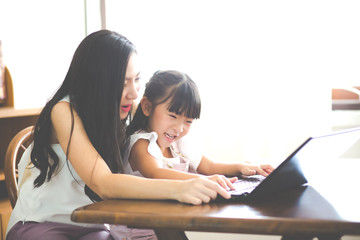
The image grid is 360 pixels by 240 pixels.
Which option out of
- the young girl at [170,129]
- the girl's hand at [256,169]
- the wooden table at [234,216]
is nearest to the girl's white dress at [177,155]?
the young girl at [170,129]

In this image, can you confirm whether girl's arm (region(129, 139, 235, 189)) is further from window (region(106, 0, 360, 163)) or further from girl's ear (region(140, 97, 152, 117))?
window (region(106, 0, 360, 163))

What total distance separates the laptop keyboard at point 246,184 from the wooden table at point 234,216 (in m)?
0.07

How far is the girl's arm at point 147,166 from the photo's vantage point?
124cm

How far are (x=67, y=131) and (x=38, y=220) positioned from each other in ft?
0.98

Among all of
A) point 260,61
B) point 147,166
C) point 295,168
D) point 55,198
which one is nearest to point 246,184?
point 295,168

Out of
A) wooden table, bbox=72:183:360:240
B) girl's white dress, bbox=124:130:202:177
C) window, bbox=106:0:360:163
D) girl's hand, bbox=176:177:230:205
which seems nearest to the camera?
wooden table, bbox=72:183:360:240

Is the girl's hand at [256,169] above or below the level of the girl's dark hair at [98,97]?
below

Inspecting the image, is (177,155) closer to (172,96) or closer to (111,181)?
(172,96)

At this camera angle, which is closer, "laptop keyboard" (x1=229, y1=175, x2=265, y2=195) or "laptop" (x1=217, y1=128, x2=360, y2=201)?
"laptop" (x1=217, y1=128, x2=360, y2=201)

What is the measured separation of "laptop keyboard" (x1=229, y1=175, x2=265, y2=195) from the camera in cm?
104

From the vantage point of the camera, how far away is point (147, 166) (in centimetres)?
130

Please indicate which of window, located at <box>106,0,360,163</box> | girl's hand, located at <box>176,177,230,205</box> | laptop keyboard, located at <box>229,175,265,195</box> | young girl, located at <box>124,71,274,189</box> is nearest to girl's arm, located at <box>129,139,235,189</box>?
young girl, located at <box>124,71,274,189</box>

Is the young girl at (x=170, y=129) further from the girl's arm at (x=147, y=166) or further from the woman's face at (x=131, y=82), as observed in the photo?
the woman's face at (x=131, y=82)

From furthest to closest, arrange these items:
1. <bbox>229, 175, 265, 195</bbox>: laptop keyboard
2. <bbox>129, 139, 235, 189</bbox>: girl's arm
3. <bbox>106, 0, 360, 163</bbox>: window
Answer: <bbox>106, 0, 360, 163</bbox>: window, <bbox>129, 139, 235, 189</bbox>: girl's arm, <bbox>229, 175, 265, 195</bbox>: laptop keyboard
